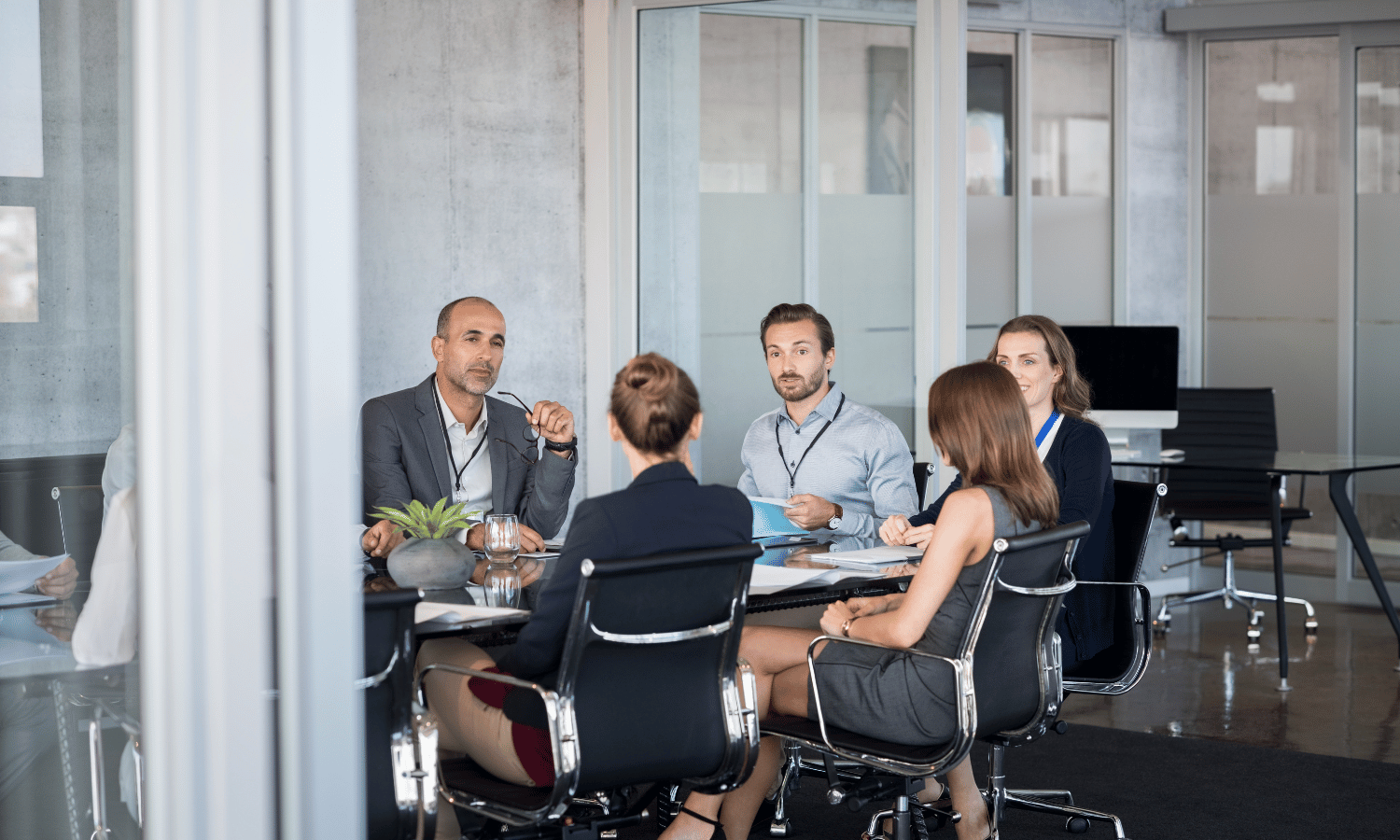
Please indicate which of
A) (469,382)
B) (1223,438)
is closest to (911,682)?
(469,382)

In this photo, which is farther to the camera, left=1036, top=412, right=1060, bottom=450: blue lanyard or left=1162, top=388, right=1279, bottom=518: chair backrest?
left=1162, top=388, right=1279, bottom=518: chair backrest

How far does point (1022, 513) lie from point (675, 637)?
3.08 feet

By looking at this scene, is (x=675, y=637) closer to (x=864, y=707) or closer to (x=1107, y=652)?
(x=864, y=707)

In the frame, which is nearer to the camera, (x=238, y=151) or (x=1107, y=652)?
(x=238, y=151)

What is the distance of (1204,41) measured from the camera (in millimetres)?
8039

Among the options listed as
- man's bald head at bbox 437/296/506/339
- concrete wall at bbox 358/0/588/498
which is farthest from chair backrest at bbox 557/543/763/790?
concrete wall at bbox 358/0/588/498

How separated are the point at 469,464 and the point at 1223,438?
15.3 ft

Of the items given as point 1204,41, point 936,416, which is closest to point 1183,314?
point 1204,41

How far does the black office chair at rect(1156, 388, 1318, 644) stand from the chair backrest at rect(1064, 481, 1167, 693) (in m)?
3.20

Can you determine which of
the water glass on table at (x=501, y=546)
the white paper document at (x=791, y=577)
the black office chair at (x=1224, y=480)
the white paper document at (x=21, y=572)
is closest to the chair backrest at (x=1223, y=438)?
the black office chair at (x=1224, y=480)

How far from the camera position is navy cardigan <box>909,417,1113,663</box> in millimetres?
3869

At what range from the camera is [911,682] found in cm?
315

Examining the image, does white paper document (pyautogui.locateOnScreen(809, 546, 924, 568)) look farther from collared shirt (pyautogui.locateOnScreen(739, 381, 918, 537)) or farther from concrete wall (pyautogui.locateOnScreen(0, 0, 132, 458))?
concrete wall (pyautogui.locateOnScreen(0, 0, 132, 458))

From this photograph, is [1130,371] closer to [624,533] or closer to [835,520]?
[835,520]
